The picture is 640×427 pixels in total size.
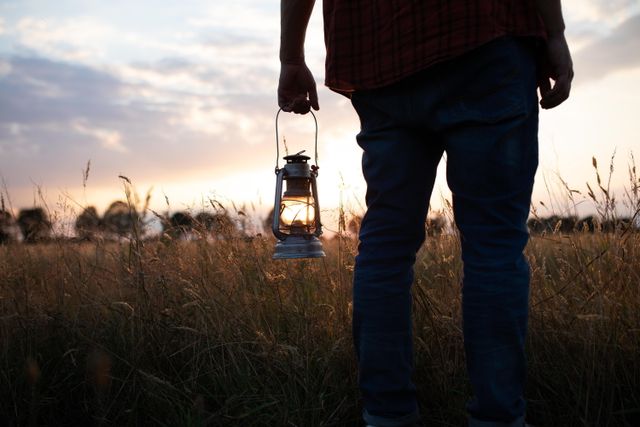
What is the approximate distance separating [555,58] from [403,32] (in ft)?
1.40

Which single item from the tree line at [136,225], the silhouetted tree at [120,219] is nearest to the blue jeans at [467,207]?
the tree line at [136,225]

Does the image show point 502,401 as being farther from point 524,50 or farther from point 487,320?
point 524,50

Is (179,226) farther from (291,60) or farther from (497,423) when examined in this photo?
(497,423)

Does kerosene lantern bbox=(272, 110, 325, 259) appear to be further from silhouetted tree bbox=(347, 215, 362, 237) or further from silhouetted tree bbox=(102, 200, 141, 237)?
silhouetted tree bbox=(102, 200, 141, 237)

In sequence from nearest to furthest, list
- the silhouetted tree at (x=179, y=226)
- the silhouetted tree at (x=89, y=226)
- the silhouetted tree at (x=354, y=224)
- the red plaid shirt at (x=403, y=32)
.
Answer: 1. the red plaid shirt at (x=403, y=32)
2. the silhouetted tree at (x=354, y=224)
3. the silhouetted tree at (x=89, y=226)
4. the silhouetted tree at (x=179, y=226)

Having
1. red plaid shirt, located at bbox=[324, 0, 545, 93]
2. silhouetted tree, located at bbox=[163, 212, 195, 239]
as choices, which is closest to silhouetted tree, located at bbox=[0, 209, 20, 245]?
silhouetted tree, located at bbox=[163, 212, 195, 239]

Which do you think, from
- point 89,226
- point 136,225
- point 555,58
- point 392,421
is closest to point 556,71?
point 555,58

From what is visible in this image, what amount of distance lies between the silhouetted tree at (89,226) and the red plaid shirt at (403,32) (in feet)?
6.70

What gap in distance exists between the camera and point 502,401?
1538 millimetres

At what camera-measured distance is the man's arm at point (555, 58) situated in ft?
5.19

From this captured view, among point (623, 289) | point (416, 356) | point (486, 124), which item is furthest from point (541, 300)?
point (486, 124)

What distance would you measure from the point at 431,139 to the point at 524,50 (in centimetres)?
35

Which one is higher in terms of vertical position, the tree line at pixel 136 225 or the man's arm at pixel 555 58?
the man's arm at pixel 555 58

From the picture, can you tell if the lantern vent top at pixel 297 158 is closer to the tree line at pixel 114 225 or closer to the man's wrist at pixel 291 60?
the man's wrist at pixel 291 60
